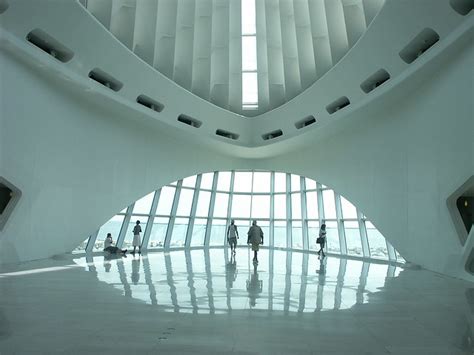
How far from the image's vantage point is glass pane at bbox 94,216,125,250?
16.0 meters

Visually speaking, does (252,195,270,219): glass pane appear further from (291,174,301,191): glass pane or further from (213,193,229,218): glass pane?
(291,174,301,191): glass pane

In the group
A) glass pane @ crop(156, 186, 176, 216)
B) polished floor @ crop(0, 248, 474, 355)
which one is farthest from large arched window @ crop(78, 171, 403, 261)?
polished floor @ crop(0, 248, 474, 355)

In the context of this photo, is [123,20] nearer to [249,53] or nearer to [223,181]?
[249,53]

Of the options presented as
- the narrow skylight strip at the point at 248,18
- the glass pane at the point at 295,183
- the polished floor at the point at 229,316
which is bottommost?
the polished floor at the point at 229,316

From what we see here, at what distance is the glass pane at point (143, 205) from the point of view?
17.9m

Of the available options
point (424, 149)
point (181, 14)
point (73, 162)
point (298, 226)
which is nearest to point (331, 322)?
point (424, 149)

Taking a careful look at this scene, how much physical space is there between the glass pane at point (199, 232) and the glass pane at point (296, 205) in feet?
17.7

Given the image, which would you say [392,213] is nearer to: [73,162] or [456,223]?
[456,223]

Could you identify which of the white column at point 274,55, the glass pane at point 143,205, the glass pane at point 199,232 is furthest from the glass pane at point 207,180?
the white column at point 274,55

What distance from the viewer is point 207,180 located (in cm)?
2217

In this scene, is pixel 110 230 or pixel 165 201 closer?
pixel 110 230

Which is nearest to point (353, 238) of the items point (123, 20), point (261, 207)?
point (261, 207)

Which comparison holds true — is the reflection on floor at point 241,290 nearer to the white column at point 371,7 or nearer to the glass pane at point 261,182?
the white column at point 371,7

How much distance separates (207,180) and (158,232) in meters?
4.48
